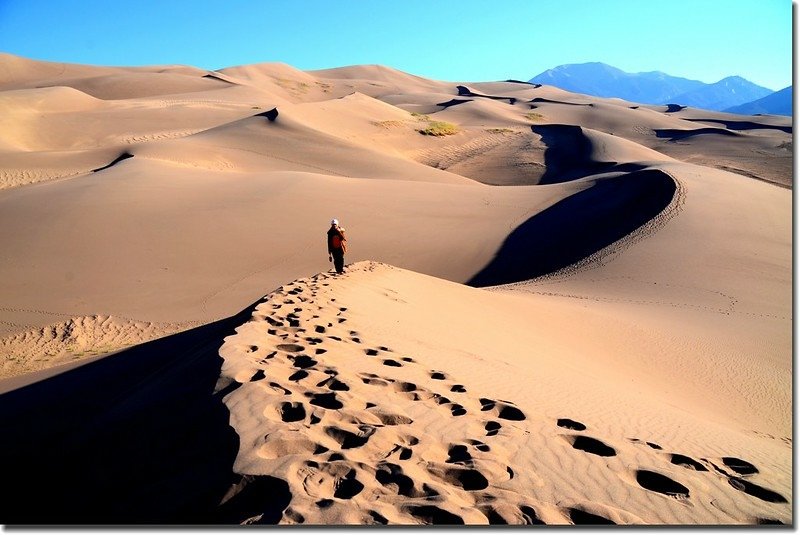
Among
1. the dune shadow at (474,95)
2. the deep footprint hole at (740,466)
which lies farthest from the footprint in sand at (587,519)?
the dune shadow at (474,95)

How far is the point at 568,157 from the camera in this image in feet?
120

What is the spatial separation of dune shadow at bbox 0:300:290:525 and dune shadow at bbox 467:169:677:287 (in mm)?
9956

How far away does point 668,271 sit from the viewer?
12484 mm

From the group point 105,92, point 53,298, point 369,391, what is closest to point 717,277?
point 369,391

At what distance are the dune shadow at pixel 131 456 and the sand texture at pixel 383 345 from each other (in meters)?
0.02

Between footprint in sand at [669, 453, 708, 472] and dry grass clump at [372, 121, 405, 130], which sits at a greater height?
dry grass clump at [372, 121, 405, 130]

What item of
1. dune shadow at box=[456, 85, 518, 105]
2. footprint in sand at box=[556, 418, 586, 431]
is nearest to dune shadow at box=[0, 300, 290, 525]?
footprint in sand at box=[556, 418, 586, 431]

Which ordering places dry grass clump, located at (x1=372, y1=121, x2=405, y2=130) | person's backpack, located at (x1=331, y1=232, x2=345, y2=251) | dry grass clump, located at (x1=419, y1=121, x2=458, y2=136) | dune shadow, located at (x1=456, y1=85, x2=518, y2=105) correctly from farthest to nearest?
1. dune shadow, located at (x1=456, y1=85, x2=518, y2=105)
2. dry grass clump, located at (x1=419, y1=121, x2=458, y2=136)
3. dry grass clump, located at (x1=372, y1=121, x2=405, y2=130)
4. person's backpack, located at (x1=331, y1=232, x2=345, y2=251)

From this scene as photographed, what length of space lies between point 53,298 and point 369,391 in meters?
10.1

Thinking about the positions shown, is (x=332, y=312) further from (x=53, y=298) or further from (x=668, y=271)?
(x=668, y=271)

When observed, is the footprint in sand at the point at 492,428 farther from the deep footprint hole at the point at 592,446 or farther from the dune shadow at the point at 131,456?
the dune shadow at the point at 131,456

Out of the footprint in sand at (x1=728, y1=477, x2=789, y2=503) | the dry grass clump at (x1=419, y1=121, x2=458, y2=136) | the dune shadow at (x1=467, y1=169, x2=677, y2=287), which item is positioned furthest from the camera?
the dry grass clump at (x1=419, y1=121, x2=458, y2=136)

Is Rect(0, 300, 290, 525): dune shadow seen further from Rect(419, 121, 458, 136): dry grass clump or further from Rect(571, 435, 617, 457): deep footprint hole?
Rect(419, 121, 458, 136): dry grass clump

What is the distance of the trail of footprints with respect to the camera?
2.74 meters
